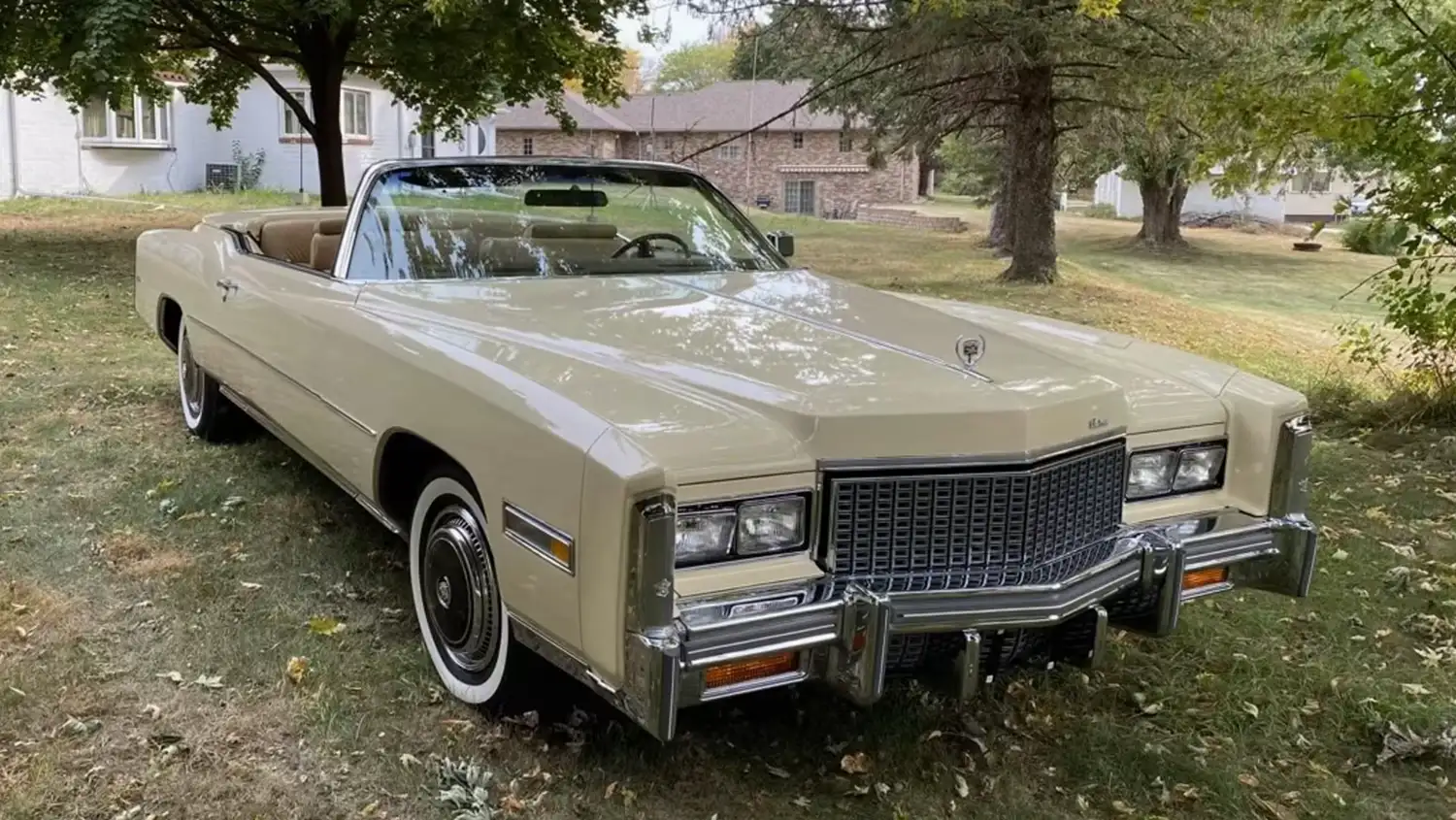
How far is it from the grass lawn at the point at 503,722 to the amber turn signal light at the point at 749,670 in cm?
53

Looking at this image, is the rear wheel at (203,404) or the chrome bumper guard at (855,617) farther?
the rear wheel at (203,404)

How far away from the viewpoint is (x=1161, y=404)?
349cm

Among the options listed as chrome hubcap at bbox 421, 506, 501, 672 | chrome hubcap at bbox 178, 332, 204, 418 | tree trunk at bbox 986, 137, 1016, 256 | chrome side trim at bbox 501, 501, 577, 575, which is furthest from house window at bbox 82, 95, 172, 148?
chrome side trim at bbox 501, 501, 577, 575

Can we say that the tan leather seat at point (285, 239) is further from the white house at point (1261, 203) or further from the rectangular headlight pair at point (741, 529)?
the white house at point (1261, 203)

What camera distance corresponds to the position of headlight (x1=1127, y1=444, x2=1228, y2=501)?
3480 millimetres

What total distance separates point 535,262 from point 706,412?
1.81 metres

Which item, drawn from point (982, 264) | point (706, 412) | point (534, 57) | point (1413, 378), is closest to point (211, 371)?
point (706, 412)

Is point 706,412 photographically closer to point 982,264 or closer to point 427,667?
point 427,667

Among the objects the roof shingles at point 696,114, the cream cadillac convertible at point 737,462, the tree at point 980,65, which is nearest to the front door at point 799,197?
the roof shingles at point 696,114

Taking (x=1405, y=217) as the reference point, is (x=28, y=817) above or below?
below

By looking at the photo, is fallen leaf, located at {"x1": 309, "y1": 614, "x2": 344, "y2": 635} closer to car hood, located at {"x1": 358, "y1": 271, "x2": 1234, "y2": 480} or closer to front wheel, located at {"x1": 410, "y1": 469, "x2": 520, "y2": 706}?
front wheel, located at {"x1": 410, "y1": 469, "x2": 520, "y2": 706}

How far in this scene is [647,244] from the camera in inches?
186

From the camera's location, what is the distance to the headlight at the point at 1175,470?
348 cm

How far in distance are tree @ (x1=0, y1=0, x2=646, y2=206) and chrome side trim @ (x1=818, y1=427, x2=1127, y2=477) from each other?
1080cm
